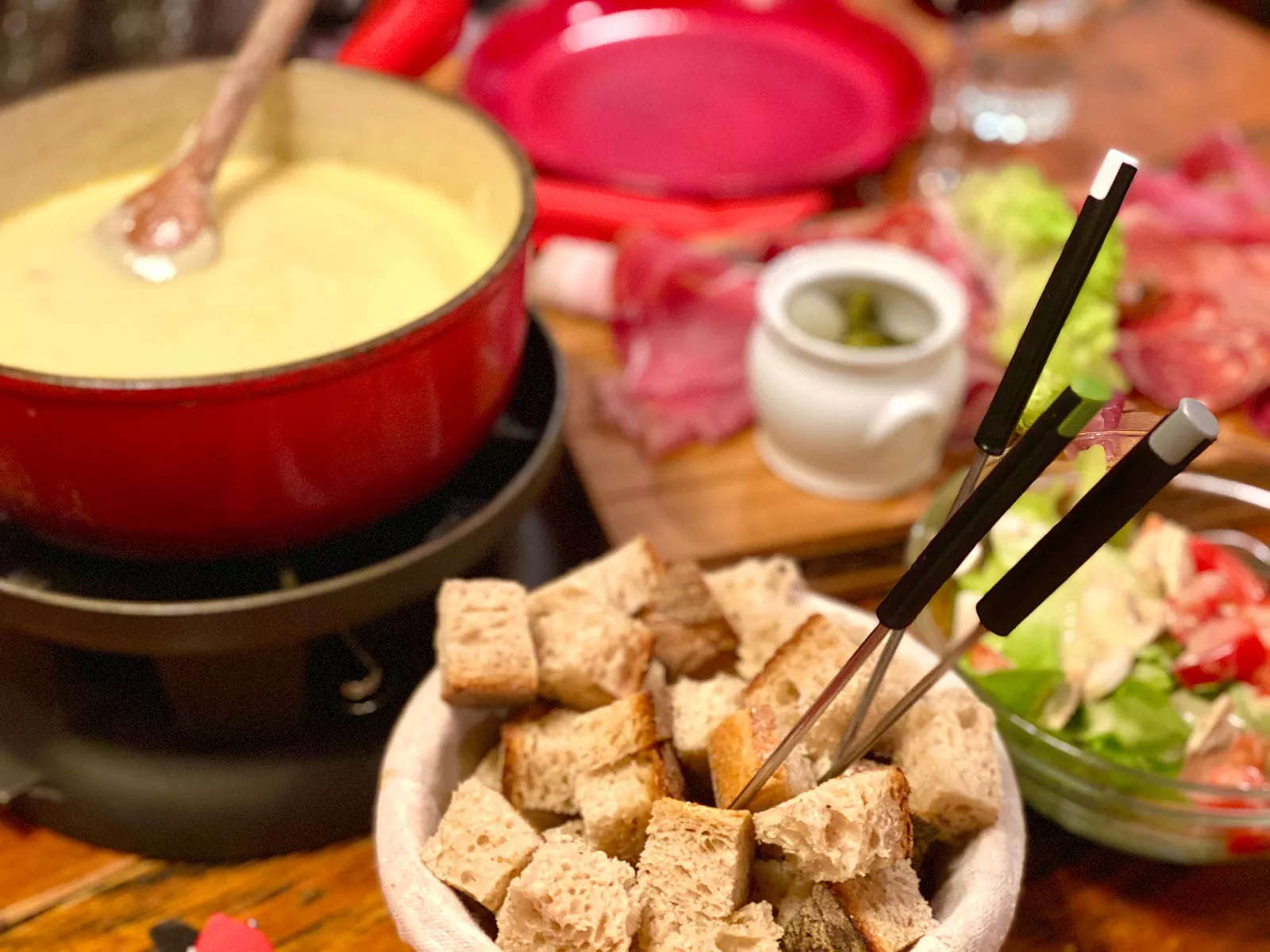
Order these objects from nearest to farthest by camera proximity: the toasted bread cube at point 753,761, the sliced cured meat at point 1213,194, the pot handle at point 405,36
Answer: the toasted bread cube at point 753,761, the pot handle at point 405,36, the sliced cured meat at point 1213,194

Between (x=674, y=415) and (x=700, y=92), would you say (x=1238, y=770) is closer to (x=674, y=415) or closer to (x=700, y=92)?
(x=674, y=415)

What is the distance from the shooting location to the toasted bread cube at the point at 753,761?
633 mm

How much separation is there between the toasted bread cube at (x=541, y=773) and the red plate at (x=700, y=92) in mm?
898

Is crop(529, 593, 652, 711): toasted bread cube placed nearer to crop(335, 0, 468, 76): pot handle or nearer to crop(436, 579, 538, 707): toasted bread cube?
crop(436, 579, 538, 707): toasted bread cube

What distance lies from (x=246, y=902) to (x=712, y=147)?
1.15 m

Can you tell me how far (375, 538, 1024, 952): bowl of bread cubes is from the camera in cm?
60

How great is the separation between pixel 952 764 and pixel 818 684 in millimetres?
93

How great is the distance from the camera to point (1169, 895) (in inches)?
32.7

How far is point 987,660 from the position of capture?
0.86 meters

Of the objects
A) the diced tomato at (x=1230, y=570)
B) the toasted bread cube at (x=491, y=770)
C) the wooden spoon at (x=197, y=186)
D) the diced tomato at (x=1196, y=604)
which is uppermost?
the wooden spoon at (x=197, y=186)

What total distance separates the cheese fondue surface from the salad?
0.49 m

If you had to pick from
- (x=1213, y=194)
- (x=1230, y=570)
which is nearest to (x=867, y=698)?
(x=1230, y=570)

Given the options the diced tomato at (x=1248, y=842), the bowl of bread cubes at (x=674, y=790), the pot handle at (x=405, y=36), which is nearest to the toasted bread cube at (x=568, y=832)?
the bowl of bread cubes at (x=674, y=790)

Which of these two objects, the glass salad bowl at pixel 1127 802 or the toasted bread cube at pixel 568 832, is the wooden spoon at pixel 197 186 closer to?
the toasted bread cube at pixel 568 832
